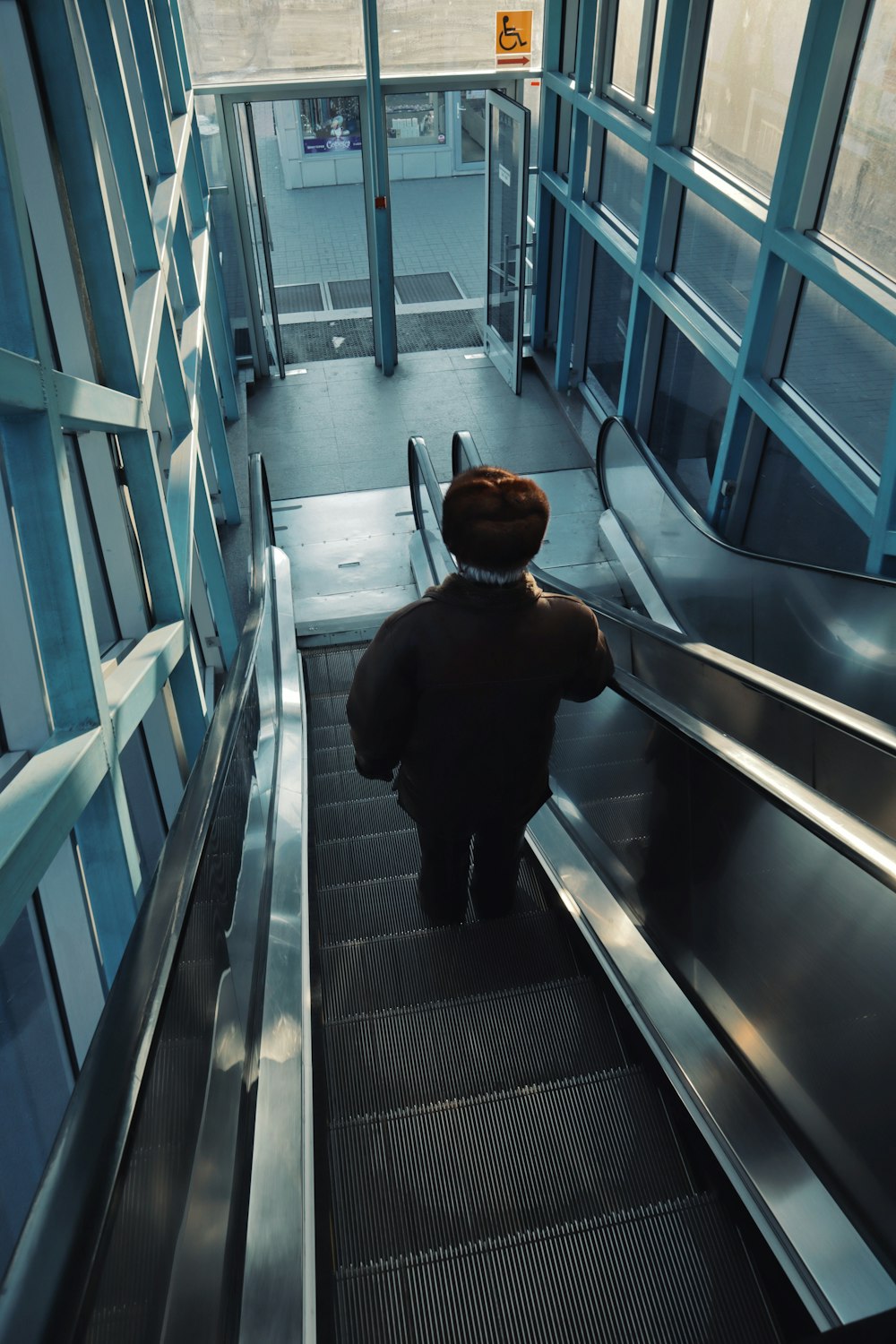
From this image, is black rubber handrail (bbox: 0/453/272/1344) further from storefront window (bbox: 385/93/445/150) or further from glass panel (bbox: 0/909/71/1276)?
storefront window (bbox: 385/93/445/150)

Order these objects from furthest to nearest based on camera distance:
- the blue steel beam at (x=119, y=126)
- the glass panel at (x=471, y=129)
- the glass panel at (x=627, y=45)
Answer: the glass panel at (x=471, y=129) < the glass panel at (x=627, y=45) < the blue steel beam at (x=119, y=126)

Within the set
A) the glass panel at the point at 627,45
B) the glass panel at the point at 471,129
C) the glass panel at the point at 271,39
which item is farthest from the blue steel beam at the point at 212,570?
the glass panel at the point at 471,129

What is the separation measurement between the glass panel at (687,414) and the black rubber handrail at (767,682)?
352 centimetres

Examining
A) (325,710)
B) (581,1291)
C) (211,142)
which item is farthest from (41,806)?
(211,142)

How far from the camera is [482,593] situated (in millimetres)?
2441

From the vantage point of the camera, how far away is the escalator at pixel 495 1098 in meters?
1.55

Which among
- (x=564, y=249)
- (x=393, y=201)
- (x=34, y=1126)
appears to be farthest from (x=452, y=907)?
(x=393, y=201)

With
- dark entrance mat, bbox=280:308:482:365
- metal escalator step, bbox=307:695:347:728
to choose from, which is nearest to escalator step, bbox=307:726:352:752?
metal escalator step, bbox=307:695:347:728

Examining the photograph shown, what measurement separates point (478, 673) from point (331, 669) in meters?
3.76

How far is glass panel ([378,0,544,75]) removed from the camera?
10.0 m

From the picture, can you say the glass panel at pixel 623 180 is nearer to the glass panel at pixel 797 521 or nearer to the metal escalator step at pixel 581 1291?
the glass panel at pixel 797 521

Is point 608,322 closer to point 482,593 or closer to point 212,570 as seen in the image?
point 212,570

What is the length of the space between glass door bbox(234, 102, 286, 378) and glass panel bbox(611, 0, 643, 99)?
3993 mm

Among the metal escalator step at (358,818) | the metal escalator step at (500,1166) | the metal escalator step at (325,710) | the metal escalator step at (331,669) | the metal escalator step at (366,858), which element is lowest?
the metal escalator step at (331,669)
